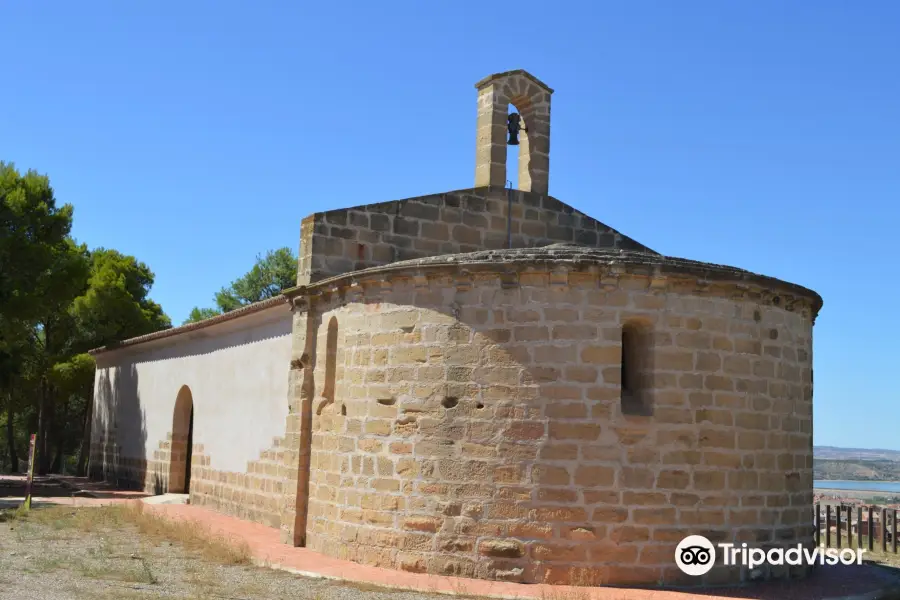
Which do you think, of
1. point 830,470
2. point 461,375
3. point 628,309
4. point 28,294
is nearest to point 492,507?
point 461,375

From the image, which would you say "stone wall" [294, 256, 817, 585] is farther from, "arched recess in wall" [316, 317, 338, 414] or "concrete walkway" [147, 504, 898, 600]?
"arched recess in wall" [316, 317, 338, 414]

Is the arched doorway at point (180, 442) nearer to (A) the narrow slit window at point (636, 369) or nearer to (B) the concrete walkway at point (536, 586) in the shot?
(B) the concrete walkway at point (536, 586)

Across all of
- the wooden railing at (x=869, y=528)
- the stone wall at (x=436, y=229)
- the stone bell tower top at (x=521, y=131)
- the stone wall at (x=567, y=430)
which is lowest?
the wooden railing at (x=869, y=528)

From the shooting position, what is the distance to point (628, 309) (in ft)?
31.0

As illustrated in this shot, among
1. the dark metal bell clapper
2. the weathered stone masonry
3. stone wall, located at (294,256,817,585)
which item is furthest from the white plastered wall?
the dark metal bell clapper

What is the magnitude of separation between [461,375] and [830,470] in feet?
449

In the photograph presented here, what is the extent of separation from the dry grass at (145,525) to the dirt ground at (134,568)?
2 centimetres

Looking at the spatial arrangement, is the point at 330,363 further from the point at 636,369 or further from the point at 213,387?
the point at 213,387

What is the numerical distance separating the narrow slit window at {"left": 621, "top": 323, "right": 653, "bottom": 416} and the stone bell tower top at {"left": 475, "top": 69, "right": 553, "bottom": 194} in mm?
4788

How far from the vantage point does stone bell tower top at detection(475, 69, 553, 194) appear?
44.1 ft

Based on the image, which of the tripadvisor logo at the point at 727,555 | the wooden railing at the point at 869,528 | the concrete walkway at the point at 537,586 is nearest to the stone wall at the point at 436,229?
the concrete walkway at the point at 537,586

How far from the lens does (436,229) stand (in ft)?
43.6

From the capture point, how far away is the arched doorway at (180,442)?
60.9 ft

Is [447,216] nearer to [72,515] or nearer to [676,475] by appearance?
[676,475]
